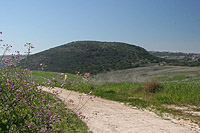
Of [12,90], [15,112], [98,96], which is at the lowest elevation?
[98,96]

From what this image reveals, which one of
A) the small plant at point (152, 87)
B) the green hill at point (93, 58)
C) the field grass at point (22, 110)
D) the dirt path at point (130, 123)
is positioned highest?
the green hill at point (93, 58)

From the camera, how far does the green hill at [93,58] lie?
3678 cm

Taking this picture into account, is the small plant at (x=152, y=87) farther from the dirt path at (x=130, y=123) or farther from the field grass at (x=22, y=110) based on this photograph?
the field grass at (x=22, y=110)

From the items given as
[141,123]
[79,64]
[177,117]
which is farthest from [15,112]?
[79,64]

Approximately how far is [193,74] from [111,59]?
72.0ft

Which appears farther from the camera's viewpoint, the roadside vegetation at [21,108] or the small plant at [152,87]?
the small plant at [152,87]

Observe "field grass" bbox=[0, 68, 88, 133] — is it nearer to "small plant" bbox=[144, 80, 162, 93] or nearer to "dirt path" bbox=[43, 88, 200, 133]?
"dirt path" bbox=[43, 88, 200, 133]

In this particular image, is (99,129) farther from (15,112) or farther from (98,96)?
(98,96)

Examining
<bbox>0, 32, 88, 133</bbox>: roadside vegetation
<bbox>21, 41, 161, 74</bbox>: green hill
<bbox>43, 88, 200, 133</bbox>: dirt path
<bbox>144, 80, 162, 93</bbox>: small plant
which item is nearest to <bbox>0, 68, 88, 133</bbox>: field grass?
<bbox>0, 32, 88, 133</bbox>: roadside vegetation

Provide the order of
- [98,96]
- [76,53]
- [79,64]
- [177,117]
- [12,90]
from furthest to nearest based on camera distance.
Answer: [76,53] < [79,64] < [98,96] < [177,117] < [12,90]

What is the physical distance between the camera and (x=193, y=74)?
2083 cm

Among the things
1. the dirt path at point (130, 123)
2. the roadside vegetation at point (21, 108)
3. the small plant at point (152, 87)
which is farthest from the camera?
the small plant at point (152, 87)

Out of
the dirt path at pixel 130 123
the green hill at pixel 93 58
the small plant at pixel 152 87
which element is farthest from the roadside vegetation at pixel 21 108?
the green hill at pixel 93 58

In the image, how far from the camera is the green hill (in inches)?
1448
